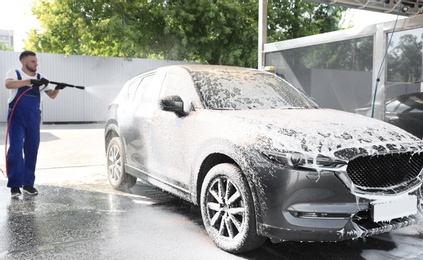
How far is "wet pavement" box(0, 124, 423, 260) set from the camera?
3.51m

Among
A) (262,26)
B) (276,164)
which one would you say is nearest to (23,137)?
(276,164)

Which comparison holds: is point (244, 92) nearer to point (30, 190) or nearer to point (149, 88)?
point (149, 88)

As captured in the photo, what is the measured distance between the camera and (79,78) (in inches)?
752

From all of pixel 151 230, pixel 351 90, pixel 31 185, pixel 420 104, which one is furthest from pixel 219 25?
pixel 151 230

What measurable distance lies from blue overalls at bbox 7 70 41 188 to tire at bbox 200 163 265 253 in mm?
2865

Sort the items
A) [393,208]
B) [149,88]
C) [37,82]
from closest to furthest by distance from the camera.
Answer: [393,208]
[149,88]
[37,82]

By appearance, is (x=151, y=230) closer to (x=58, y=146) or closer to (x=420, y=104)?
(x=420, y=104)

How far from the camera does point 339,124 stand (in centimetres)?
351

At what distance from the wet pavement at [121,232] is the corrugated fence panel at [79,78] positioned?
13078 millimetres

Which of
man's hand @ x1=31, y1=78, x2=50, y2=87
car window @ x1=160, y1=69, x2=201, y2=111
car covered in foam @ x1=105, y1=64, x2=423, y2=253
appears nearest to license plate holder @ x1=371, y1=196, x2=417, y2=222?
car covered in foam @ x1=105, y1=64, x2=423, y2=253

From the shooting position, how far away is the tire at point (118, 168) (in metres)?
5.73

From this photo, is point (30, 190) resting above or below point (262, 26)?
below

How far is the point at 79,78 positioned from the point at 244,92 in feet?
53.1

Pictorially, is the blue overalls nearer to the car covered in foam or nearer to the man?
the man
